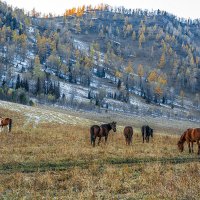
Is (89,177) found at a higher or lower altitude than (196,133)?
lower

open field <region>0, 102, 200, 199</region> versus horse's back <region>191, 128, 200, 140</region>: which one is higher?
horse's back <region>191, 128, 200, 140</region>

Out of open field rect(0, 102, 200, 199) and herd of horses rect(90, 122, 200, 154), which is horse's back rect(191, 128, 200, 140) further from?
open field rect(0, 102, 200, 199)

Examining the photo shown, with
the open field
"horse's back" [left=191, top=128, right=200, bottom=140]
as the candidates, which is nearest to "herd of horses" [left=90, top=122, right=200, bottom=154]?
"horse's back" [left=191, top=128, right=200, bottom=140]

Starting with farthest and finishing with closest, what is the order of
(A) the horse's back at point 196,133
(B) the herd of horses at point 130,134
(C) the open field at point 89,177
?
(B) the herd of horses at point 130,134, (A) the horse's back at point 196,133, (C) the open field at point 89,177

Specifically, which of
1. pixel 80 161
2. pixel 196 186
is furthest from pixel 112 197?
pixel 80 161

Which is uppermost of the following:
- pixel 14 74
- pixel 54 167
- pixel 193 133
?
pixel 14 74

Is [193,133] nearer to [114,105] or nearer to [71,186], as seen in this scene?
[71,186]

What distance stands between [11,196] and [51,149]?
1180 cm

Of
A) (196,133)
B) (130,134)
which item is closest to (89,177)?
(196,133)

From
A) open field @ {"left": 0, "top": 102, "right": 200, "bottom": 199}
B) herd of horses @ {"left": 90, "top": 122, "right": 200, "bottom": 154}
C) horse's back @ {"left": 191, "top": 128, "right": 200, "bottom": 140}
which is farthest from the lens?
herd of horses @ {"left": 90, "top": 122, "right": 200, "bottom": 154}

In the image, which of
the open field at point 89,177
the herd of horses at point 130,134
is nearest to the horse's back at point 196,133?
the herd of horses at point 130,134

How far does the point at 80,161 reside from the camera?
1911 centimetres

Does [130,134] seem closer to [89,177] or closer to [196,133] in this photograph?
[196,133]

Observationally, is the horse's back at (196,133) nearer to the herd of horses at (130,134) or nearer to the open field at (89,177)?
the herd of horses at (130,134)
